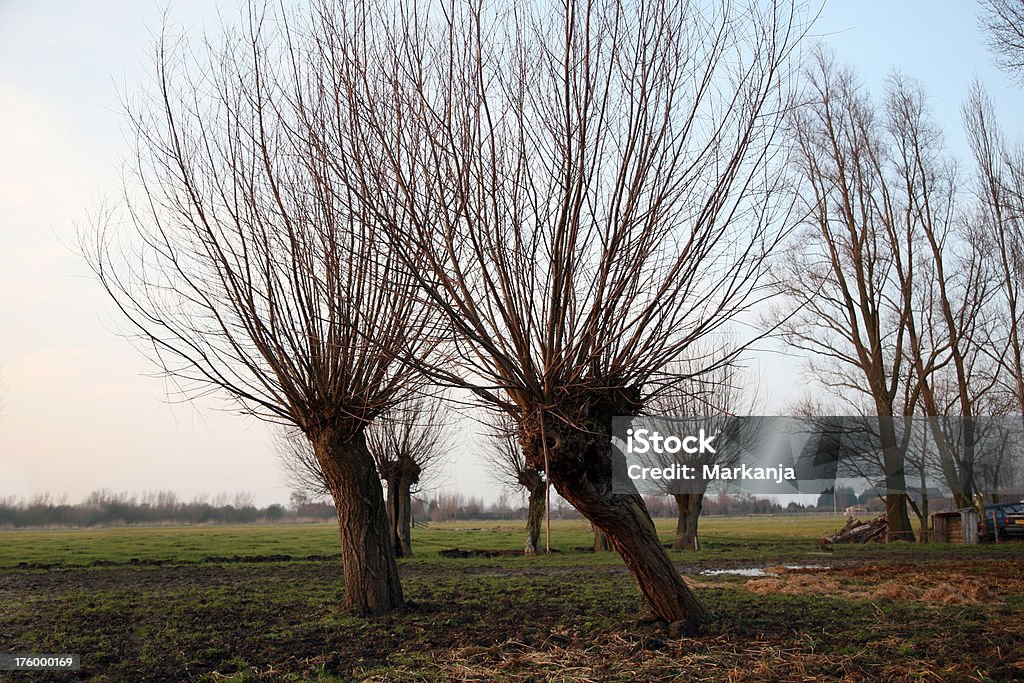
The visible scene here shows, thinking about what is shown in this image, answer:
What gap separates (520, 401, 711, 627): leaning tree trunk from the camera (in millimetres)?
5152

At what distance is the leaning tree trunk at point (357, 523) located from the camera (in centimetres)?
725

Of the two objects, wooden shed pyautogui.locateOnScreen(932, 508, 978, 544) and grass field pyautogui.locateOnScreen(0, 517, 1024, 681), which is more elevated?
grass field pyautogui.locateOnScreen(0, 517, 1024, 681)

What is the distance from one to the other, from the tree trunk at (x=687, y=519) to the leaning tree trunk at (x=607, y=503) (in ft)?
47.1

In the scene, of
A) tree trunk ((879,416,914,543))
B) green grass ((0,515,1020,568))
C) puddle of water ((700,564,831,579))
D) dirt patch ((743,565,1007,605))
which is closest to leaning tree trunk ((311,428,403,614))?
dirt patch ((743,565,1007,605))

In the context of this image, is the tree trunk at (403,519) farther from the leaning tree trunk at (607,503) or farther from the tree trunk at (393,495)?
the leaning tree trunk at (607,503)

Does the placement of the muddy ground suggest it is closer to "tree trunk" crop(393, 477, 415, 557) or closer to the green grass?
the green grass

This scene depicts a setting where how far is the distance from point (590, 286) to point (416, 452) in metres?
14.4

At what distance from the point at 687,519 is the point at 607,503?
598 inches

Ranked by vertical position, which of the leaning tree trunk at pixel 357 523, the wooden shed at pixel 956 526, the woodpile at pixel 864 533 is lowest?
the woodpile at pixel 864 533

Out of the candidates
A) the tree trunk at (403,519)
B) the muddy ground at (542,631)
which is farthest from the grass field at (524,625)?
the tree trunk at (403,519)

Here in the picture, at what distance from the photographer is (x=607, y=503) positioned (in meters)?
5.43

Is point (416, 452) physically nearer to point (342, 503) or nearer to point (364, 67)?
point (342, 503)

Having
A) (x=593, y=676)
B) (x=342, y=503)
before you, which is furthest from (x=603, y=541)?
(x=593, y=676)

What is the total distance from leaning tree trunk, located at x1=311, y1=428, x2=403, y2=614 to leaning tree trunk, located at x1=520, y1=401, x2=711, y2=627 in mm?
2669
